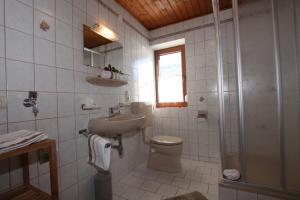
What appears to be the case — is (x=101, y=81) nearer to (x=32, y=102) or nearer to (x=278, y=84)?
(x=32, y=102)

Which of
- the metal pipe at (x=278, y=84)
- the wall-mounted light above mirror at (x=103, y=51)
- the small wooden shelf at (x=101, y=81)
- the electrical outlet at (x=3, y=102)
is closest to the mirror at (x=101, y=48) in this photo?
the wall-mounted light above mirror at (x=103, y=51)

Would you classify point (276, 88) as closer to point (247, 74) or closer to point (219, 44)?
point (247, 74)

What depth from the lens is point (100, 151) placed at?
1.26m

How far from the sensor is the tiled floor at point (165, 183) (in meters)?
1.63

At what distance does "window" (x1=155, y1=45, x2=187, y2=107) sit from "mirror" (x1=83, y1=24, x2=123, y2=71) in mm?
1086

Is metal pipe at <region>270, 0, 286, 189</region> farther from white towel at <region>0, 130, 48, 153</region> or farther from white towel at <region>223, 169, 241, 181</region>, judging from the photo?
white towel at <region>0, 130, 48, 153</region>

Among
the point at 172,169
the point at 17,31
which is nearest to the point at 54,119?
the point at 17,31

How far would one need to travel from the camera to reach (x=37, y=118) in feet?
3.65

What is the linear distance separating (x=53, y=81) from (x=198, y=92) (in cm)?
199

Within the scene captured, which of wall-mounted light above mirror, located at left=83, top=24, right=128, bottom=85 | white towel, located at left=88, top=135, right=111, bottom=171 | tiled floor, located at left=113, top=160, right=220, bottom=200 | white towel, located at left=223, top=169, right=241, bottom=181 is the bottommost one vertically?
tiled floor, located at left=113, top=160, right=220, bottom=200

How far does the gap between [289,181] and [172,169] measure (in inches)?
51.7

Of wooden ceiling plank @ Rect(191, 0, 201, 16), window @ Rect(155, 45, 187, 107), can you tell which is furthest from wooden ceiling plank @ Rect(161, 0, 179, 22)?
window @ Rect(155, 45, 187, 107)

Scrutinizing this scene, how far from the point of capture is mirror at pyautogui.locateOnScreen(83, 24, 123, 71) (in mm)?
1565

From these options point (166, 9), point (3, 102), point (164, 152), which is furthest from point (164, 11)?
point (3, 102)
